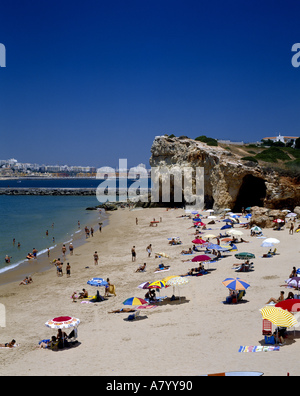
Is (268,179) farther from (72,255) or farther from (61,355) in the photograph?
(61,355)

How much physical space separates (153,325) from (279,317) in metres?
4.32

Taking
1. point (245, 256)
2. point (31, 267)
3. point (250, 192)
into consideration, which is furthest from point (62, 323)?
point (250, 192)

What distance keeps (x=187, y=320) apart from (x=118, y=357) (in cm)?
322

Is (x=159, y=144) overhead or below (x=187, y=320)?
overhead

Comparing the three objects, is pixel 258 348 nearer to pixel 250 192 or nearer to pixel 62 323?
pixel 62 323

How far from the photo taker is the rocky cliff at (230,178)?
117ft

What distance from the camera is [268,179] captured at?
3616 centimetres

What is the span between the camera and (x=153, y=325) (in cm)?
1220

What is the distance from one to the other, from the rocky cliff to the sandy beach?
13.2 metres

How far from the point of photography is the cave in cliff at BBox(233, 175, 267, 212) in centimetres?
4169

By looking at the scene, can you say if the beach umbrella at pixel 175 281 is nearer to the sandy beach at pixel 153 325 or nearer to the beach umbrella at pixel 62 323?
the sandy beach at pixel 153 325

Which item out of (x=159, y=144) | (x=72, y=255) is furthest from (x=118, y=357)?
(x=159, y=144)

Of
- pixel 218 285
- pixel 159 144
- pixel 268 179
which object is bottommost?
pixel 218 285
